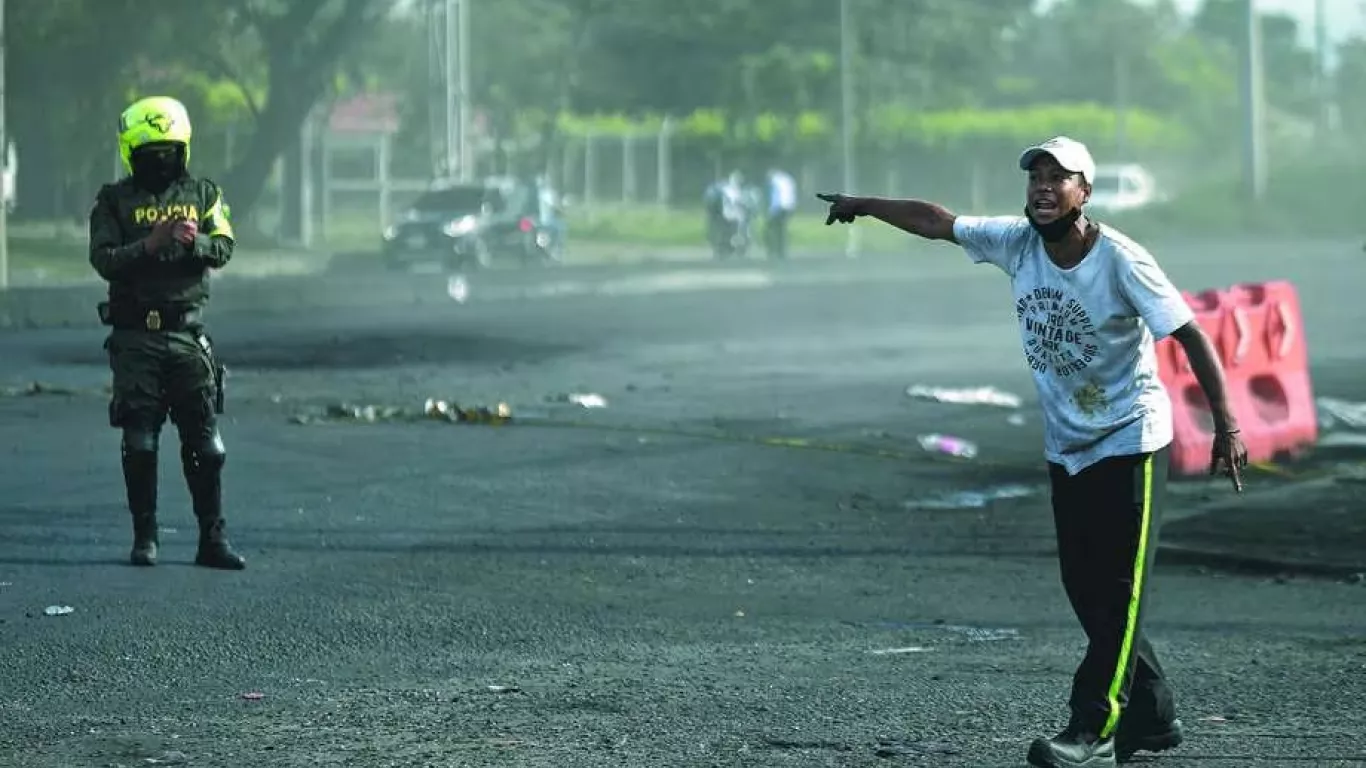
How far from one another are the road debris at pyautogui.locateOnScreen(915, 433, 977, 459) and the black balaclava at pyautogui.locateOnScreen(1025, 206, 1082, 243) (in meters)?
8.24

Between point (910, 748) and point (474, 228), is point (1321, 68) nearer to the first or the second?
point (474, 228)

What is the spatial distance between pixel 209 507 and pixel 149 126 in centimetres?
158

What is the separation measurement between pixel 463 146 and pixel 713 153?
20.1 meters

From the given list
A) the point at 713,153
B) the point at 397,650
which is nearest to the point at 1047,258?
the point at 397,650

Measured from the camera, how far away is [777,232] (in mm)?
46969

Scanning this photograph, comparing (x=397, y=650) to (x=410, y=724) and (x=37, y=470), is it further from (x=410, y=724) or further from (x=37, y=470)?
(x=37, y=470)

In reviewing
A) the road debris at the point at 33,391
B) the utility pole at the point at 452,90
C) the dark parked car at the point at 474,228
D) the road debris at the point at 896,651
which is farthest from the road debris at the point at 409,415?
the utility pole at the point at 452,90

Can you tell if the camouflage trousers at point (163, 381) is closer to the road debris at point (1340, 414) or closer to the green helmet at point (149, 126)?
the green helmet at point (149, 126)

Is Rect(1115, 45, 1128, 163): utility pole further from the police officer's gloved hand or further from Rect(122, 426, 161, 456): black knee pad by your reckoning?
the police officer's gloved hand

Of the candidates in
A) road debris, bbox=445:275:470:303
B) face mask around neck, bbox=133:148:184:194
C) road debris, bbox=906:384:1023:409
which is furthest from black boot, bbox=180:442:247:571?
road debris, bbox=445:275:470:303

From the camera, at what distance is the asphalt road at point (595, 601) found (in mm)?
6633

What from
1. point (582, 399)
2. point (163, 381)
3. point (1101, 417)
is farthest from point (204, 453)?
point (582, 399)

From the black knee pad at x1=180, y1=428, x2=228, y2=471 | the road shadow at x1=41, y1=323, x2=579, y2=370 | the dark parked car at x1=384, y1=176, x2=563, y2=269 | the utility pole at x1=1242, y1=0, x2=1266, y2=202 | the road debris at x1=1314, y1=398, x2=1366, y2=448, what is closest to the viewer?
the black knee pad at x1=180, y1=428, x2=228, y2=471

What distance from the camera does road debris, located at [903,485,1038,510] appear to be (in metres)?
12.4
